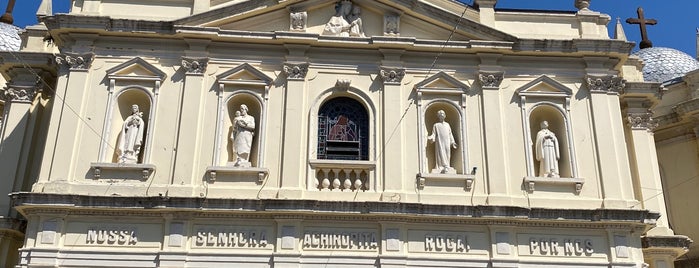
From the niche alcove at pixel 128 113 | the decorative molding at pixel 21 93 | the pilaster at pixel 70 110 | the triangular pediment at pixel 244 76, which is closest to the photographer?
the pilaster at pixel 70 110

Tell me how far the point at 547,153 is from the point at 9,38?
64.9 feet

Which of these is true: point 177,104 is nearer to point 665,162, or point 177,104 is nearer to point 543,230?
point 543,230

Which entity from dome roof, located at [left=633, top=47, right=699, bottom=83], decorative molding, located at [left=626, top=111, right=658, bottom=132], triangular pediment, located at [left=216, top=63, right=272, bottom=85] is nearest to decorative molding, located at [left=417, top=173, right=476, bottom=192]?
triangular pediment, located at [left=216, top=63, right=272, bottom=85]

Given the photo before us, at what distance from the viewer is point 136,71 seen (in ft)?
54.1

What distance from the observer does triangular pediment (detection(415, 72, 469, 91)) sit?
16875 mm

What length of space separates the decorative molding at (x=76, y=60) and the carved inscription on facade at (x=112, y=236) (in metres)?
3.97

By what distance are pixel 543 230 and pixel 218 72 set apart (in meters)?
8.37

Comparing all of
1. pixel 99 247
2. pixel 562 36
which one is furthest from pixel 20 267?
pixel 562 36

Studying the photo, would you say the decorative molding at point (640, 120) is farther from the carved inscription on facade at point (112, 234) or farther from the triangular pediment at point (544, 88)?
the carved inscription on facade at point (112, 234)

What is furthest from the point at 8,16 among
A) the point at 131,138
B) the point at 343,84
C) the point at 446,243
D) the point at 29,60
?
the point at 446,243

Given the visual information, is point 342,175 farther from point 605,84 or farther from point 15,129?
point 15,129

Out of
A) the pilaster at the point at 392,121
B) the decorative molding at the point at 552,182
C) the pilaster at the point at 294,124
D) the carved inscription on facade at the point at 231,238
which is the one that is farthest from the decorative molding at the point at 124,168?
the decorative molding at the point at 552,182

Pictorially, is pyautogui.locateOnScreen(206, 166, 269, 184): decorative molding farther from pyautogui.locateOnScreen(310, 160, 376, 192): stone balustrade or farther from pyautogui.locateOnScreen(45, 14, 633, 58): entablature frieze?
pyautogui.locateOnScreen(45, 14, 633, 58): entablature frieze

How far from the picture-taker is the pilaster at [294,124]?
50.5 feet
